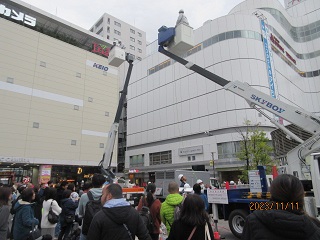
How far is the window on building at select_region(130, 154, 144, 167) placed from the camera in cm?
4816

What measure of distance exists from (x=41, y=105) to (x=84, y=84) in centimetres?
696

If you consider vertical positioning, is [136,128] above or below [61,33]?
below

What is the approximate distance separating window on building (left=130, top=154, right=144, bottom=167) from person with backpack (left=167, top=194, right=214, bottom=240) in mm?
45311

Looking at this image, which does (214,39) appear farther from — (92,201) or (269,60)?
(92,201)

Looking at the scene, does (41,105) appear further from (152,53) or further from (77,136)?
(152,53)

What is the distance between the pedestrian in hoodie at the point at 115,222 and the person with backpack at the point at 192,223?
0.45 m

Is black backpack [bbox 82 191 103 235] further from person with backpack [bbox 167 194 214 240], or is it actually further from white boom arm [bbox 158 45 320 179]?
white boom arm [bbox 158 45 320 179]

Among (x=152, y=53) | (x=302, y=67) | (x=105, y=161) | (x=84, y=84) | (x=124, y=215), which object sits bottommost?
(x=124, y=215)

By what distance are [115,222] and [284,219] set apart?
6.20ft

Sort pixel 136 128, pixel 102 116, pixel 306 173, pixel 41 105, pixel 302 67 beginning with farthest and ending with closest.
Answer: pixel 136 128
pixel 302 67
pixel 102 116
pixel 41 105
pixel 306 173

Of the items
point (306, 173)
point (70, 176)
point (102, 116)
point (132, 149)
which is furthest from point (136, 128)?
point (306, 173)

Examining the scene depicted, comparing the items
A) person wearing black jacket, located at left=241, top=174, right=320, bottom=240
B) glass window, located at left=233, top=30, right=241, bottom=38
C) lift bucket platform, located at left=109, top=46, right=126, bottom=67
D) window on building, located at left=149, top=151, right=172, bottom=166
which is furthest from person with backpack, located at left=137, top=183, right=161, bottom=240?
window on building, located at left=149, top=151, right=172, bottom=166

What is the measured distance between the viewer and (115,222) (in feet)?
9.59

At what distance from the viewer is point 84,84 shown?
35.7 metres
